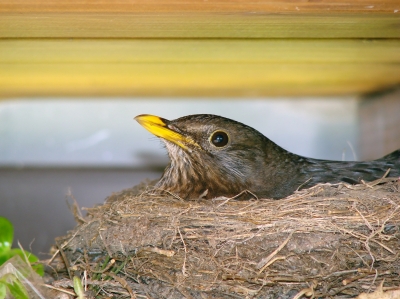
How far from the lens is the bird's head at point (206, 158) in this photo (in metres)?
3.26

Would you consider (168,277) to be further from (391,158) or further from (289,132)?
(289,132)

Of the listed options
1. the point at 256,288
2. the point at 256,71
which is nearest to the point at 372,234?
the point at 256,288

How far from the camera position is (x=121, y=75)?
3.89 m

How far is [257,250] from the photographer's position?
256 centimetres

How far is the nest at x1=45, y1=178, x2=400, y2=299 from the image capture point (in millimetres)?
2537

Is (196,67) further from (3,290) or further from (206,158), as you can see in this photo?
(3,290)

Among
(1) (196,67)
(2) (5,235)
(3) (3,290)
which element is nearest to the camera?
(3) (3,290)

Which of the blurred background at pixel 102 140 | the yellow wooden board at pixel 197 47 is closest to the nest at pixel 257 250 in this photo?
the yellow wooden board at pixel 197 47

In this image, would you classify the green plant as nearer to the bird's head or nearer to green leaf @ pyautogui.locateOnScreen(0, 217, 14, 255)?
green leaf @ pyautogui.locateOnScreen(0, 217, 14, 255)

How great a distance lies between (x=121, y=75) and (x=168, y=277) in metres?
1.73

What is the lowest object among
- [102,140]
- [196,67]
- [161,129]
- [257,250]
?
[257,250]

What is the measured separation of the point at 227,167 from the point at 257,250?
0.86 m

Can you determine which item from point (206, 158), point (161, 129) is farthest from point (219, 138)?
point (161, 129)

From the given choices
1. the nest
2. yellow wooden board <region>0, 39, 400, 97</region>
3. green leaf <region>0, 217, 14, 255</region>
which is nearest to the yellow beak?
yellow wooden board <region>0, 39, 400, 97</region>
